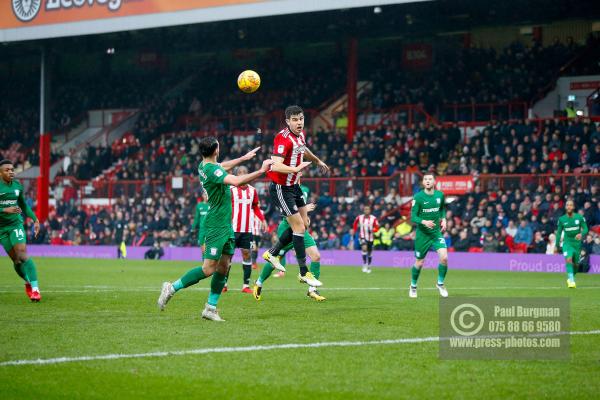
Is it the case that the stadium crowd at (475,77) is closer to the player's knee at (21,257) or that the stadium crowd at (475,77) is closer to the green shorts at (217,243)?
the player's knee at (21,257)

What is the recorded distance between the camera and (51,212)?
45.7 meters

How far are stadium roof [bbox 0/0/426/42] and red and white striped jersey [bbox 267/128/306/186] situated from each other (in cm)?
2109

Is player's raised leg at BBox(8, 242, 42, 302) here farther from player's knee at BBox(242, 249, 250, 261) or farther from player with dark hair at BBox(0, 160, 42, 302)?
player's knee at BBox(242, 249, 250, 261)

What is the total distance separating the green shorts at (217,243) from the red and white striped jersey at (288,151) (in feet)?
7.36

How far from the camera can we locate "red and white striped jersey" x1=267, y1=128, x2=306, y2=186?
14.3 m

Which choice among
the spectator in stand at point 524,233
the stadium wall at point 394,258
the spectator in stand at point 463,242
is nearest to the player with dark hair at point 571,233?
the stadium wall at point 394,258

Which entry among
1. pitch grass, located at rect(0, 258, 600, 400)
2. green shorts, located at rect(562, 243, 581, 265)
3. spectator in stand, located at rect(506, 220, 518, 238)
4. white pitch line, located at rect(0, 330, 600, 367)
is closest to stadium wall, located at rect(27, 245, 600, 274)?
spectator in stand, located at rect(506, 220, 518, 238)

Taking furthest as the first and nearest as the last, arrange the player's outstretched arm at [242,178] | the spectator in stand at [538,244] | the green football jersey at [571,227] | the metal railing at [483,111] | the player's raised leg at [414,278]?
the metal railing at [483,111], the spectator in stand at [538,244], the green football jersey at [571,227], the player's raised leg at [414,278], the player's outstretched arm at [242,178]

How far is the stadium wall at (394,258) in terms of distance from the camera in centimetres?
3108

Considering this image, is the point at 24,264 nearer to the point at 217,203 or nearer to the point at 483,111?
the point at 217,203

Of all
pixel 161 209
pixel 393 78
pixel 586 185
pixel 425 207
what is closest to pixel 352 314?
pixel 425 207

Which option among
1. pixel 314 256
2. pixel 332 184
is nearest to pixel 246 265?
pixel 314 256

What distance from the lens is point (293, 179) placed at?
14516 mm

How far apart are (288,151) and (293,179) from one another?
48 cm
